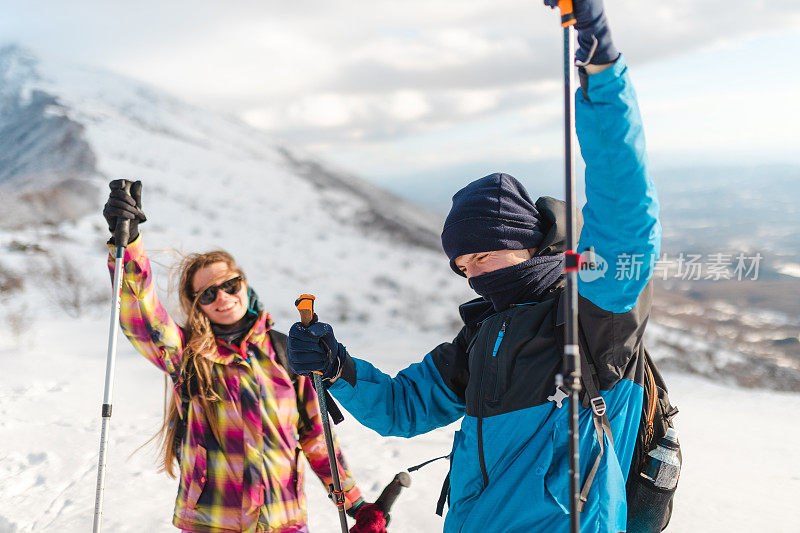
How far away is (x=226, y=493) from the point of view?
2.38m

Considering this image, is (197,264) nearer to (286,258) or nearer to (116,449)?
(116,449)

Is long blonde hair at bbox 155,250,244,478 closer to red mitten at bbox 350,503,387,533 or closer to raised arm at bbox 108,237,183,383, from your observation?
raised arm at bbox 108,237,183,383

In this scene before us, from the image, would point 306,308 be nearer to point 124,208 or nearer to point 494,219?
point 494,219

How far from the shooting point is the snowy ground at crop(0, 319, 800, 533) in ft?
13.5

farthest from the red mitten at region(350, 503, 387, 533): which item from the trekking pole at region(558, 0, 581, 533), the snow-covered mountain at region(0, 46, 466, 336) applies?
the snow-covered mountain at region(0, 46, 466, 336)

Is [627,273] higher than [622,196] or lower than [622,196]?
lower

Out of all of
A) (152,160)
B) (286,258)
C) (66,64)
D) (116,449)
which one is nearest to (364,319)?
(286,258)

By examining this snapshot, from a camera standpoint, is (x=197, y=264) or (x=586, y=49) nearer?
(x=586, y=49)

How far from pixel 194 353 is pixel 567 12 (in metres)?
2.00

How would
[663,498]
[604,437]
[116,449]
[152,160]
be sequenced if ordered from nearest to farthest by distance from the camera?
[604,437]
[663,498]
[116,449]
[152,160]

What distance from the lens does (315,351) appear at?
1929 mm

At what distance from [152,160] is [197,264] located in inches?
1121

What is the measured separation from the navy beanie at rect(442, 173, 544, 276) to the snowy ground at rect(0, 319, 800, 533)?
293 cm

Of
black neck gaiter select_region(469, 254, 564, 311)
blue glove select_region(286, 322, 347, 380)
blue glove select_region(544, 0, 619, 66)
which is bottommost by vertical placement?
blue glove select_region(286, 322, 347, 380)
